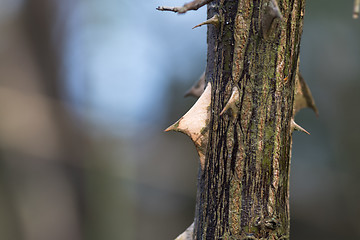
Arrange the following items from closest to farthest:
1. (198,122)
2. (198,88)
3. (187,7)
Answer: (187,7)
(198,122)
(198,88)

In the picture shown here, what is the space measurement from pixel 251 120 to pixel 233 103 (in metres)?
0.04

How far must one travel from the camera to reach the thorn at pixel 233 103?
0.52 meters

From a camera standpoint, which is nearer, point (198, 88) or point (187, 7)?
point (187, 7)

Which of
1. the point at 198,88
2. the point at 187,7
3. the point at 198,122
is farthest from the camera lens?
the point at 198,88

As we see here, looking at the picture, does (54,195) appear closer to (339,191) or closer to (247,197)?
(339,191)

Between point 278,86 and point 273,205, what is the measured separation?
0.59ft

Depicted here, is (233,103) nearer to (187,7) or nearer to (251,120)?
(251,120)

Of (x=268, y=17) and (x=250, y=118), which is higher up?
(x=268, y=17)

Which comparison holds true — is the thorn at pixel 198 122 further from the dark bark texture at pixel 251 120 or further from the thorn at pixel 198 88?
the thorn at pixel 198 88

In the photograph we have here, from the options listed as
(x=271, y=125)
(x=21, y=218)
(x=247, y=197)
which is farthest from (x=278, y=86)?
(x=21, y=218)

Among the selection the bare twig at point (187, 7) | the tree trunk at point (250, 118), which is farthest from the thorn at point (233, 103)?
the bare twig at point (187, 7)

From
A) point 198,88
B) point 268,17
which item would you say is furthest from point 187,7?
point 198,88

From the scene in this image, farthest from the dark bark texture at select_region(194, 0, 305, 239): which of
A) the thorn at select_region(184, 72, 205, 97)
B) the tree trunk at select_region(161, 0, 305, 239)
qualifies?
the thorn at select_region(184, 72, 205, 97)

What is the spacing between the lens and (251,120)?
536mm
